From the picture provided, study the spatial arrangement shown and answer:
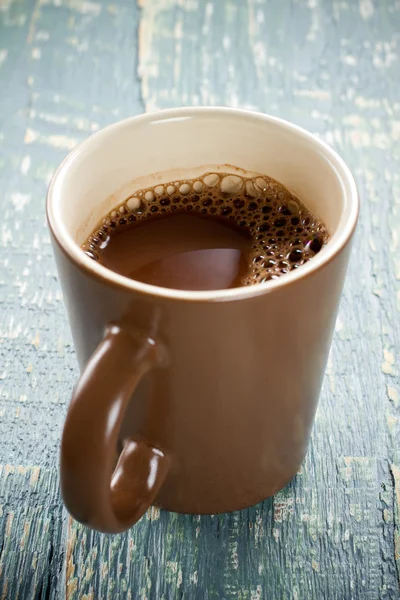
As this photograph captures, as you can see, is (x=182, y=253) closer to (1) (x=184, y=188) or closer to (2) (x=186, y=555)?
(1) (x=184, y=188)

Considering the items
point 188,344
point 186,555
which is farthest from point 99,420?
point 186,555

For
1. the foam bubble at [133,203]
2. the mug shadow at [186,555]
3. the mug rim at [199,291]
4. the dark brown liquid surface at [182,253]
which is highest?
the mug rim at [199,291]

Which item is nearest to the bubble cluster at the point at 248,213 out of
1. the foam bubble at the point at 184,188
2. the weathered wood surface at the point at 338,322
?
the foam bubble at the point at 184,188

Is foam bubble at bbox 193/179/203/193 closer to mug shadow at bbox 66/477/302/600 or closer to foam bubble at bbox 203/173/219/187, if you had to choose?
foam bubble at bbox 203/173/219/187

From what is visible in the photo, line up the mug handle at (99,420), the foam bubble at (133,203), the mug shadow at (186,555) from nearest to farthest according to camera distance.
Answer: the mug handle at (99,420) < the mug shadow at (186,555) < the foam bubble at (133,203)

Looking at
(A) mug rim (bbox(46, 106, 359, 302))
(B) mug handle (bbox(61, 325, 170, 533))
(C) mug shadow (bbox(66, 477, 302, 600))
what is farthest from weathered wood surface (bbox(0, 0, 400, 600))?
(A) mug rim (bbox(46, 106, 359, 302))

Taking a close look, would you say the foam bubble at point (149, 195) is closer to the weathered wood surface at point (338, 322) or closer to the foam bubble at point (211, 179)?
the foam bubble at point (211, 179)

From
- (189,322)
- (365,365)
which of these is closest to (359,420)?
(365,365)
